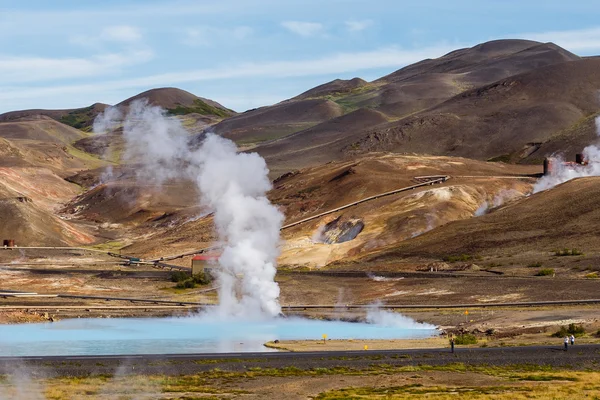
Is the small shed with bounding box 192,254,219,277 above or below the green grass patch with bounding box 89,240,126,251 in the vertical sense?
below

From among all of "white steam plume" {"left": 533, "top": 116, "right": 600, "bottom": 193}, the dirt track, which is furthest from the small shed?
"white steam plume" {"left": 533, "top": 116, "right": 600, "bottom": 193}

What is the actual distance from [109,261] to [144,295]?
37629mm

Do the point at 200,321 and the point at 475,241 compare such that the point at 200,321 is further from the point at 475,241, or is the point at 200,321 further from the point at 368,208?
the point at 368,208

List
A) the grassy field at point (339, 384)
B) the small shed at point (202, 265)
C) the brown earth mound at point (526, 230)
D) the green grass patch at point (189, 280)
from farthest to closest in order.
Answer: the brown earth mound at point (526, 230), the small shed at point (202, 265), the green grass patch at point (189, 280), the grassy field at point (339, 384)

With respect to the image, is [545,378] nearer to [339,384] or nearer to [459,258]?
[339,384]

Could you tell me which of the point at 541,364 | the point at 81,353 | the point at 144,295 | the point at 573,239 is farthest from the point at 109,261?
the point at 541,364

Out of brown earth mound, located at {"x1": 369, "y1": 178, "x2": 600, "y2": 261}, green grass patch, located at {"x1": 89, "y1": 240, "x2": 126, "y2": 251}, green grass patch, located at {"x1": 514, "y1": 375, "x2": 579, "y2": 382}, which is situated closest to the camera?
green grass patch, located at {"x1": 514, "y1": 375, "x2": 579, "y2": 382}

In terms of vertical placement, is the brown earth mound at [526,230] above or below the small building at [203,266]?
above

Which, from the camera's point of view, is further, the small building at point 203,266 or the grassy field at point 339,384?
the small building at point 203,266

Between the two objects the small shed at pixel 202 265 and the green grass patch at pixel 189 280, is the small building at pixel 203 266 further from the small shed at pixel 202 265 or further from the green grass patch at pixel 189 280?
the green grass patch at pixel 189 280

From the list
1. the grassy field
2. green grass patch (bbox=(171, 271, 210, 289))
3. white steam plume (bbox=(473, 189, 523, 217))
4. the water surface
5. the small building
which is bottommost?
the grassy field

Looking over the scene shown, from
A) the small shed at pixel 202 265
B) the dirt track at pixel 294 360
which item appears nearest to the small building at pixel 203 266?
the small shed at pixel 202 265

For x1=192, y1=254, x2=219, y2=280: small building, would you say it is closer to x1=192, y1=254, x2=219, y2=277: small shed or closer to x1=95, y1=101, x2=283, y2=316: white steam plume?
x1=192, y1=254, x2=219, y2=277: small shed

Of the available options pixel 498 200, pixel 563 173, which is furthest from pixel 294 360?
pixel 563 173
